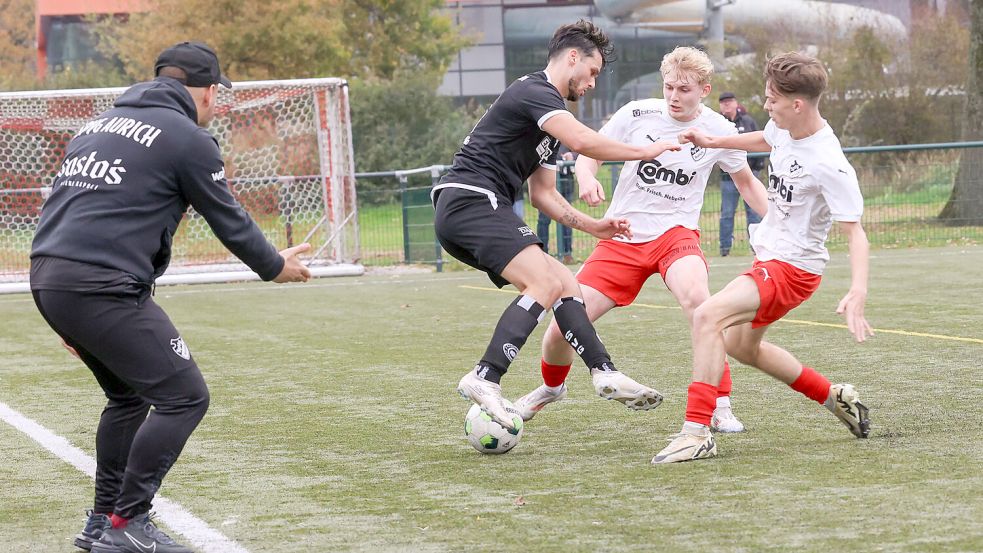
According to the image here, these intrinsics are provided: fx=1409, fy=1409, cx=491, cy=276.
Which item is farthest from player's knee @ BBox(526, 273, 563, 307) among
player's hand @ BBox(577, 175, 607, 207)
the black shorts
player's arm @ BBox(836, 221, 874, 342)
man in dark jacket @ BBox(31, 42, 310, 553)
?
man in dark jacket @ BBox(31, 42, 310, 553)

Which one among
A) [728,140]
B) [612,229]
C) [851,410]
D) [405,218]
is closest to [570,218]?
[612,229]

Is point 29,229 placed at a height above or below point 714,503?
below

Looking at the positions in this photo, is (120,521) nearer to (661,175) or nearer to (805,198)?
(805,198)

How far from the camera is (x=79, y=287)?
14.8 feet

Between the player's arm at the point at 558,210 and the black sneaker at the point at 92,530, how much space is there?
275cm

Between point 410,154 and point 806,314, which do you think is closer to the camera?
point 806,314

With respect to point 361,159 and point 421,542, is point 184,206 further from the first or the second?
point 361,159

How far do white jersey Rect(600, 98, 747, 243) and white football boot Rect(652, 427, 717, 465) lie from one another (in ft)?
5.43

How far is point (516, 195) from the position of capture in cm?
659

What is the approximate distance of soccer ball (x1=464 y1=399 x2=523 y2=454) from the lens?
19.9 ft

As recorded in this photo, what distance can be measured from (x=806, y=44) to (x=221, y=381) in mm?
29663

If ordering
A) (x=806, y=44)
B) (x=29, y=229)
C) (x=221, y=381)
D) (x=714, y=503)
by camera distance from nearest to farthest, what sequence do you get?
(x=714, y=503), (x=221, y=381), (x=29, y=229), (x=806, y=44)

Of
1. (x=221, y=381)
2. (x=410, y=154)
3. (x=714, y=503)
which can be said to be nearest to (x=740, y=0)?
(x=410, y=154)

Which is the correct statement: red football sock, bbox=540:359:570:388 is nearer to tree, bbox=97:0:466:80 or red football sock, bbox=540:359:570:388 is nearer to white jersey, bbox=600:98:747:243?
white jersey, bbox=600:98:747:243
